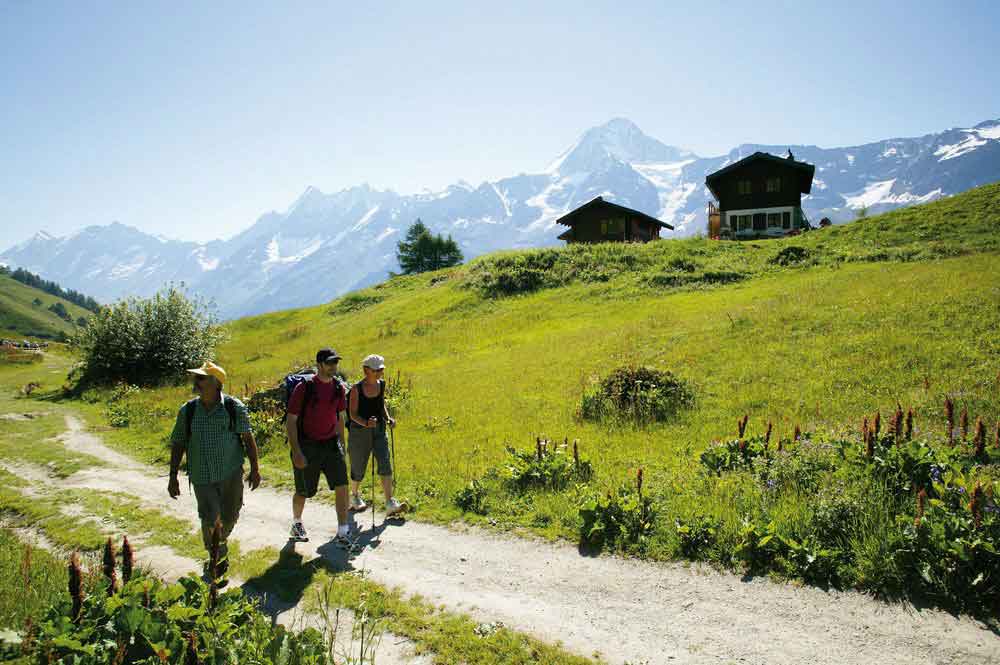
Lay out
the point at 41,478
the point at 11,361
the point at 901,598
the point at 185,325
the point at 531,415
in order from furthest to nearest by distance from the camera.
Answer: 1. the point at 11,361
2. the point at 185,325
3. the point at 531,415
4. the point at 41,478
5. the point at 901,598

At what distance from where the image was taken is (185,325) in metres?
37.3

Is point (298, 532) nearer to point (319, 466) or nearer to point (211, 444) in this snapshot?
point (319, 466)

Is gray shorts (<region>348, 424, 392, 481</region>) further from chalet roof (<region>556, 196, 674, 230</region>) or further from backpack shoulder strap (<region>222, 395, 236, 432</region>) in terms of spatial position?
chalet roof (<region>556, 196, 674, 230</region>)

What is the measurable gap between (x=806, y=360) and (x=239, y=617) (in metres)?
16.7

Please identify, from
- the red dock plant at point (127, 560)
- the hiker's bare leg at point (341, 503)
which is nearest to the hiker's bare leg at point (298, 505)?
the hiker's bare leg at point (341, 503)

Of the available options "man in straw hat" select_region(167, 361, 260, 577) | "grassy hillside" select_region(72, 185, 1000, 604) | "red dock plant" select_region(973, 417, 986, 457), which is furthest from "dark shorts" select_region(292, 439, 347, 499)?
"red dock plant" select_region(973, 417, 986, 457)

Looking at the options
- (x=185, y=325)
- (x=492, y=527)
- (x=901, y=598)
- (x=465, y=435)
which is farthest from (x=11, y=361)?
(x=901, y=598)

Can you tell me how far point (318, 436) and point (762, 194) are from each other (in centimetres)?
5981

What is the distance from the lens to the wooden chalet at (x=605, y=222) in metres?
61.9

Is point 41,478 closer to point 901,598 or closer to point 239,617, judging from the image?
point 239,617

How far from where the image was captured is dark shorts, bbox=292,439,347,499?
367 inches

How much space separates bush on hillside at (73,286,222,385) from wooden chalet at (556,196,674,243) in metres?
40.9

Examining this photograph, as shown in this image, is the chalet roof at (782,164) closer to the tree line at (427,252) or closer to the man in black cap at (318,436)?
the man in black cap at (318,436)

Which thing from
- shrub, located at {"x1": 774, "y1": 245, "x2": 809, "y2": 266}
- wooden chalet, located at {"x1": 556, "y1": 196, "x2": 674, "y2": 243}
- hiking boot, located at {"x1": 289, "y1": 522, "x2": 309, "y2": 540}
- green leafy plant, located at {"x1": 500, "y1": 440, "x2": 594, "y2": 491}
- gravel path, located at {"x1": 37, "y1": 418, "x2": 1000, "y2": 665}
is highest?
wooden chalet, located at {"x1": 556, "y1": 196, "x2": 674, "y2": 243}
